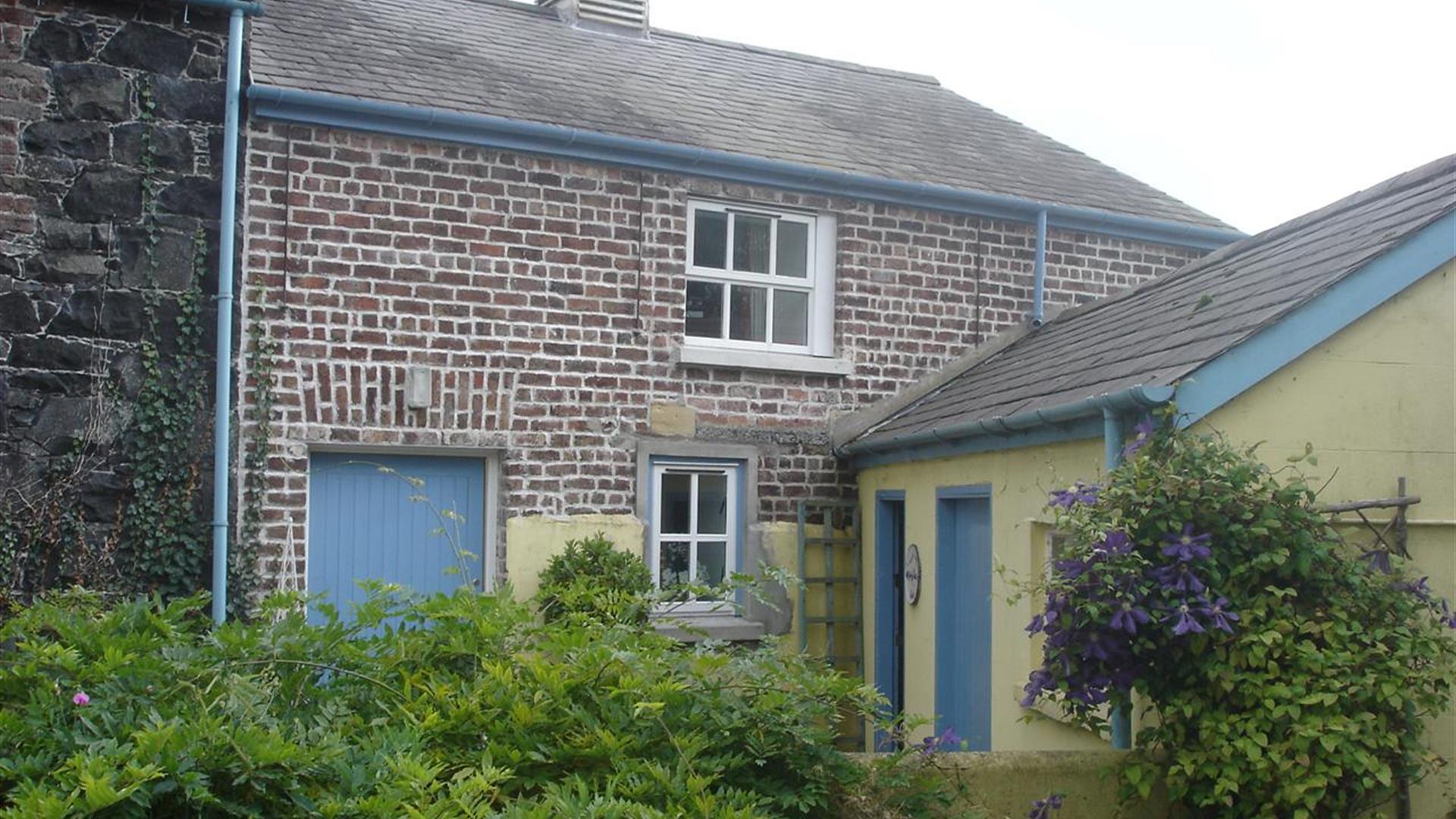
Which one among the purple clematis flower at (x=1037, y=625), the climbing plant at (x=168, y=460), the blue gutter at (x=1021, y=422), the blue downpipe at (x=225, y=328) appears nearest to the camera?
the purple clematis flower at (x=1037, y=625)

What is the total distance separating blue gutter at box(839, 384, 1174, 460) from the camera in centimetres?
668

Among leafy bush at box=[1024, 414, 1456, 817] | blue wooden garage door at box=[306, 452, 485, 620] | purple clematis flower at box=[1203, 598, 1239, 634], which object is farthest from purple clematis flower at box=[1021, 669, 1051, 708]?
blue wooden garage door at box=[306, 452, 485, 620]

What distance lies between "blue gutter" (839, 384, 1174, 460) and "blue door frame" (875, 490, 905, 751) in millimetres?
507

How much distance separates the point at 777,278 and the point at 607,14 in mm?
4480

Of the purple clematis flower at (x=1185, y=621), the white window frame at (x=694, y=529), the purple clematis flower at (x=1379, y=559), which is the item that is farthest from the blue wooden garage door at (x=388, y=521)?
the purple clematis flower at (x=1379, y=559)

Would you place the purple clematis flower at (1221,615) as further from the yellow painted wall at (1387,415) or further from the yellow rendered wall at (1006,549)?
the yellow rendered wall at (1006,549)

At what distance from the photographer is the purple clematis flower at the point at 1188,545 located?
5914mm

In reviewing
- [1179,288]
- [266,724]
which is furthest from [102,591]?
[1179,288]

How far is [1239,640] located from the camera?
589 cm

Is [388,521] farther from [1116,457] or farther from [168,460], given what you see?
[1116,457]

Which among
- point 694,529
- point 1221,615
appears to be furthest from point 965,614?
point 1221,615

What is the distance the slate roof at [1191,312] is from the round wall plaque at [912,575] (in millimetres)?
846

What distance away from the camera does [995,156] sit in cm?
1288

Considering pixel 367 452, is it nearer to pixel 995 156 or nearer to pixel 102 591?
pixel 102 591
